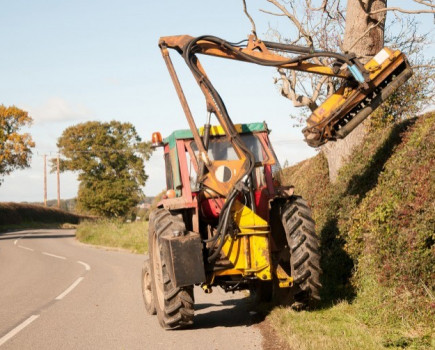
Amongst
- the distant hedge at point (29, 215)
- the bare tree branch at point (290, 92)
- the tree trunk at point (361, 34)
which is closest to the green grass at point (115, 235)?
the bare tree branch at point (290, 92)

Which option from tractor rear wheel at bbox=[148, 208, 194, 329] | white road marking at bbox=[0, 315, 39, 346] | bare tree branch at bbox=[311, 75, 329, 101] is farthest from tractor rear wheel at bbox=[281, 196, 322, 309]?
bare tree branch at bbox=[311, 75, 329, 101]

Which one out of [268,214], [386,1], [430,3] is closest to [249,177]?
[268,214]

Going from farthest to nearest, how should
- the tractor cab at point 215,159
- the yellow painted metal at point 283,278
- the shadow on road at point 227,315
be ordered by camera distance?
1. the tractor cab at point 215,159
2. the shadow on road at point 227,315
3. the yellow painted metal at point 283,278

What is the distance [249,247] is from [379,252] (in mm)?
2072

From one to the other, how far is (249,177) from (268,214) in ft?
2.78

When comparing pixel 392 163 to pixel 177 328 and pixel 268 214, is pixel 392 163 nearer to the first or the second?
pixel 268 214

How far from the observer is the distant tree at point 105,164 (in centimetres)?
7669

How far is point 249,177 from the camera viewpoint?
973cm

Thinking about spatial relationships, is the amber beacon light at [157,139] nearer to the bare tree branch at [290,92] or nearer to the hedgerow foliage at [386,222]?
the hedgerow foliage at [386,222]

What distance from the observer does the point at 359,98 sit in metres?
10.8

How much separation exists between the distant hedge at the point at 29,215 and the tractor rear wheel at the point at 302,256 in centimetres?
6263

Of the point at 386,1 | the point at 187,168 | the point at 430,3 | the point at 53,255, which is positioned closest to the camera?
the point at 187,168

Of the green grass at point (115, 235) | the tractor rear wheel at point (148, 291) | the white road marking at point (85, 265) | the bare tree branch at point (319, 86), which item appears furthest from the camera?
the green grass at point (115, 235)

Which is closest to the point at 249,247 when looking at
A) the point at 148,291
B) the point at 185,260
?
the point at 185,260
